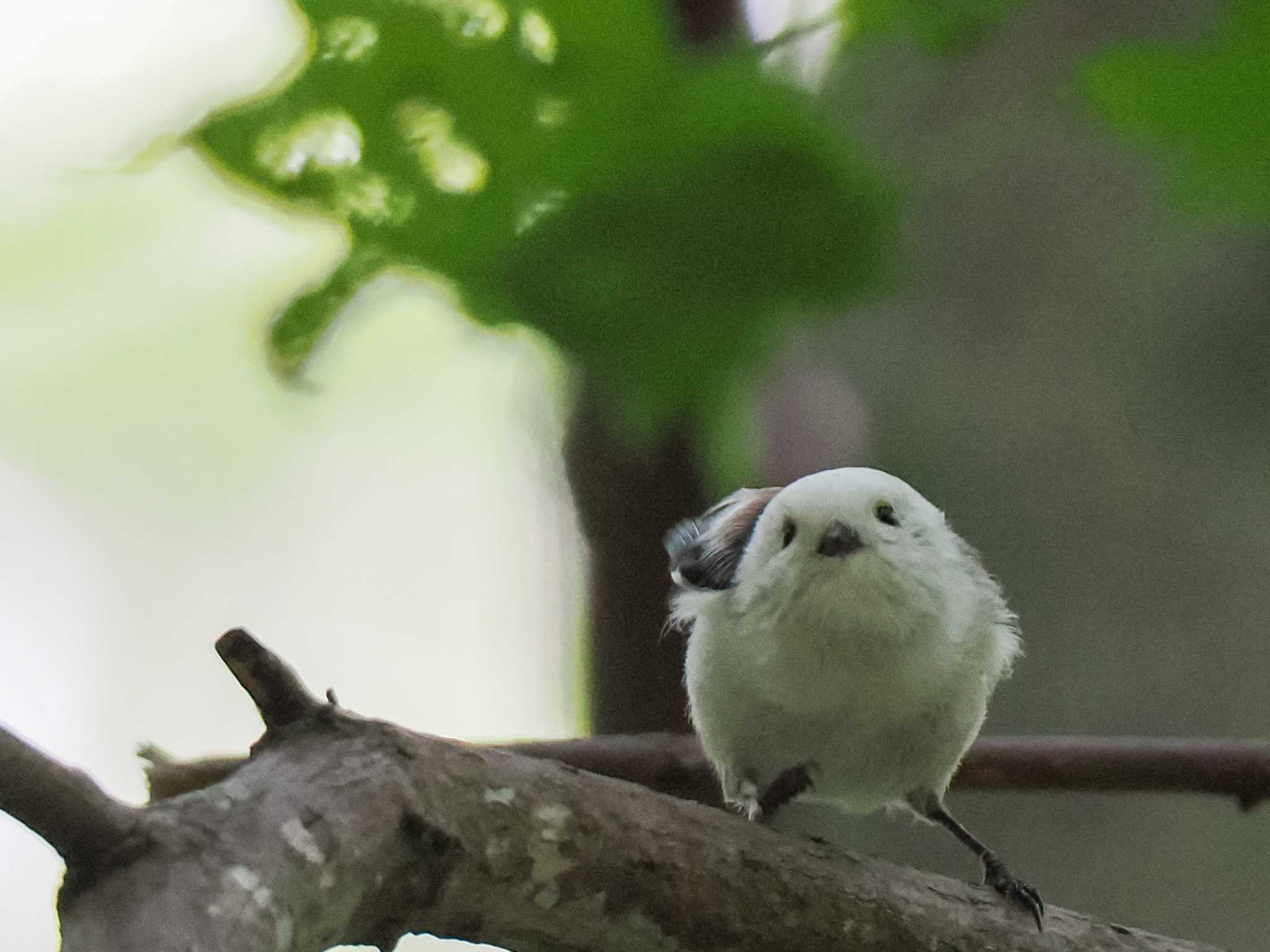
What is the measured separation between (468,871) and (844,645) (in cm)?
50

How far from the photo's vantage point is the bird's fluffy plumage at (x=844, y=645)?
1.28 m

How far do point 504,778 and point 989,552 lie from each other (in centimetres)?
163

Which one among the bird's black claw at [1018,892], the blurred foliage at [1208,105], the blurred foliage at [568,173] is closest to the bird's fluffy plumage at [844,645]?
the bird's black claw at [1018,892]

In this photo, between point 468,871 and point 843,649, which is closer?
point 468,871

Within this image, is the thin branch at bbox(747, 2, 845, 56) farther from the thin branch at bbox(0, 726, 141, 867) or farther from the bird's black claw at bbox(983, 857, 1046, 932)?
the bird's black claw at bbox(983, 857, 1046, 932)

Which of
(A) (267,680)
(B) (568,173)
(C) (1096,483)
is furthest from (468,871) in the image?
(C) (1096,483)

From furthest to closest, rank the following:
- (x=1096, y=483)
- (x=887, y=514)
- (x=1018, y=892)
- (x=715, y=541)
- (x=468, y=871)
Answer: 1. (x=1096, y=483)
2. (x=715, y=541)
3. (x=887, y=514)
4. (x=1018, y=892)
5. (x=468, y=871)

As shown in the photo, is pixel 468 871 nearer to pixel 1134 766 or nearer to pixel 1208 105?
pixel 1208 105

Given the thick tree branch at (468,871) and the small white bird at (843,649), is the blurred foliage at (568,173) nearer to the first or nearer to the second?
the thick tree branch at (468,871)

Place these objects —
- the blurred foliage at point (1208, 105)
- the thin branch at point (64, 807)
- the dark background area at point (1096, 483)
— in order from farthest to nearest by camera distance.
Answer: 1. the dark background area at point (1096, 483)
2. the blurred foliage at point (1208, 105)
3. the thin branch at point (64, 807)

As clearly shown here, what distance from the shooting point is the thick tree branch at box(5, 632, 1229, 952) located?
0.67 m

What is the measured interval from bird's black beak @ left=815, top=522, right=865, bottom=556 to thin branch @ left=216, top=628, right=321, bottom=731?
22.1 inches

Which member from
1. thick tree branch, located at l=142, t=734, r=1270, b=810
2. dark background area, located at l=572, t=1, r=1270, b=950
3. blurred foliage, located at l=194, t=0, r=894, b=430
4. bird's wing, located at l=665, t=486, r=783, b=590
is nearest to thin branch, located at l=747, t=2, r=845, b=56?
blurred foliage, located at l=194, t=0, r=894, b=430

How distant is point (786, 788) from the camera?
1.36 metres
